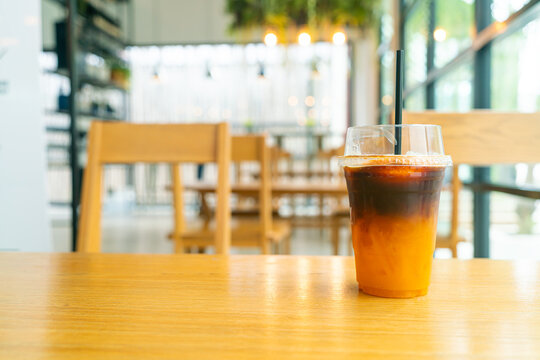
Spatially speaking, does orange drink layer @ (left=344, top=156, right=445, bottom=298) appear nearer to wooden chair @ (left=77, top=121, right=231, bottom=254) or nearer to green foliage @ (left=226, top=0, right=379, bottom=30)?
wooden chair @ (left=77, top=121, right=231, bottom=254)

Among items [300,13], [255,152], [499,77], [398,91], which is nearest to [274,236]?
[255,152]

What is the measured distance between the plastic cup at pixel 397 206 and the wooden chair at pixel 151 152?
2.14 ft

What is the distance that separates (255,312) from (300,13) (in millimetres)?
8089

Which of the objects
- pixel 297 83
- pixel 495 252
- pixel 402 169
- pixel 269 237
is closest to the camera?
pixel 402 169

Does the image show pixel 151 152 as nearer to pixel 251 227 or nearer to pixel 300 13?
pixel 251 227

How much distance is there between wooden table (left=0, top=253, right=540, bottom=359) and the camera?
0.98 ft

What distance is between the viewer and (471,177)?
347cm

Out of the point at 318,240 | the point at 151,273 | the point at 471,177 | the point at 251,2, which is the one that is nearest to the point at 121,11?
the point at 251,2

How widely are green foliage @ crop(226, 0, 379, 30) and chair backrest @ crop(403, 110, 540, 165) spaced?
7095 mm

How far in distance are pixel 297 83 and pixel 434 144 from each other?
9526 millimetres

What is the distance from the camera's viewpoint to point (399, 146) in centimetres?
44

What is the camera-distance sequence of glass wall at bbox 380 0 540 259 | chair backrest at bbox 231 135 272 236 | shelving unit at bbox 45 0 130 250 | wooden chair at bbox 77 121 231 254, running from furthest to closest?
shelving unit at bbox 45 0 130 250 → glass wall at bbox 380 0 540 259 → chair backrest at bbox 231 135 272 236 → wooden chair at bbox 77 121 231 254

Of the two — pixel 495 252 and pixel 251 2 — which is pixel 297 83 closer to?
pixel 251 2

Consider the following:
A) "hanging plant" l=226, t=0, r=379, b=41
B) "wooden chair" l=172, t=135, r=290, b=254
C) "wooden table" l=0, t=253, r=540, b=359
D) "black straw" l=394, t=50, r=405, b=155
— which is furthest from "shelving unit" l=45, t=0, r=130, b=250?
"black straw" l=394, t=50, r=405, b=155
